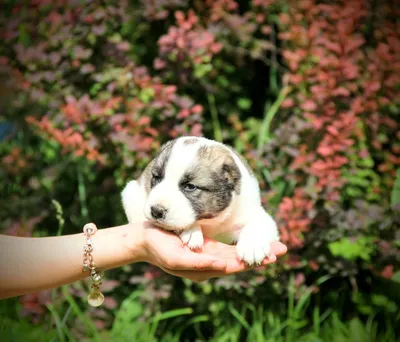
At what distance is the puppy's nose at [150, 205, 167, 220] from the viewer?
3.04m

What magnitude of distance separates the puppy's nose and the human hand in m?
0.17

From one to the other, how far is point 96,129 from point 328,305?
3413 mm

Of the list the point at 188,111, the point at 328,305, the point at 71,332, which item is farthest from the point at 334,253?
the point at 71,332

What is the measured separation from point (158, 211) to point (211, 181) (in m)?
0.53

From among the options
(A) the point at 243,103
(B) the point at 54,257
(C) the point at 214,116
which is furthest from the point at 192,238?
(A) the point at 243,103

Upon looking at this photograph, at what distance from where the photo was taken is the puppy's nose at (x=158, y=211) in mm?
3043

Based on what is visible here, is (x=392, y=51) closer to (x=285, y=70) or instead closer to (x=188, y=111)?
(x=285, y=70)

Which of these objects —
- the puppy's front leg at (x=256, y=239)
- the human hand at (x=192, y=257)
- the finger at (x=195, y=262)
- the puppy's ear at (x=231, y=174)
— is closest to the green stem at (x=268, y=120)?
the puppy's ear at (x=231, y=174)

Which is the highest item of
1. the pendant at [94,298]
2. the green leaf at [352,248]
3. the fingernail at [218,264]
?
the fingernail at [218,264]

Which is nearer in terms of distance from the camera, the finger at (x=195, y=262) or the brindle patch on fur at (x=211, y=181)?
the finger at (x=195, y=262)

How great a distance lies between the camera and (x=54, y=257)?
10.6 ft

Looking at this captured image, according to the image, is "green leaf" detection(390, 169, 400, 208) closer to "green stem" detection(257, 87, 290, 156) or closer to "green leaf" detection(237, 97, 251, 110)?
"green stem" detection(257, 87, 290, 156)

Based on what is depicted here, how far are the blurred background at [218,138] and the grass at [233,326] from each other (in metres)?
0.02

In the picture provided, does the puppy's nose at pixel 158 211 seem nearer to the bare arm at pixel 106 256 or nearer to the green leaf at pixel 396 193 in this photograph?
the bare arm at pixel 106 256
